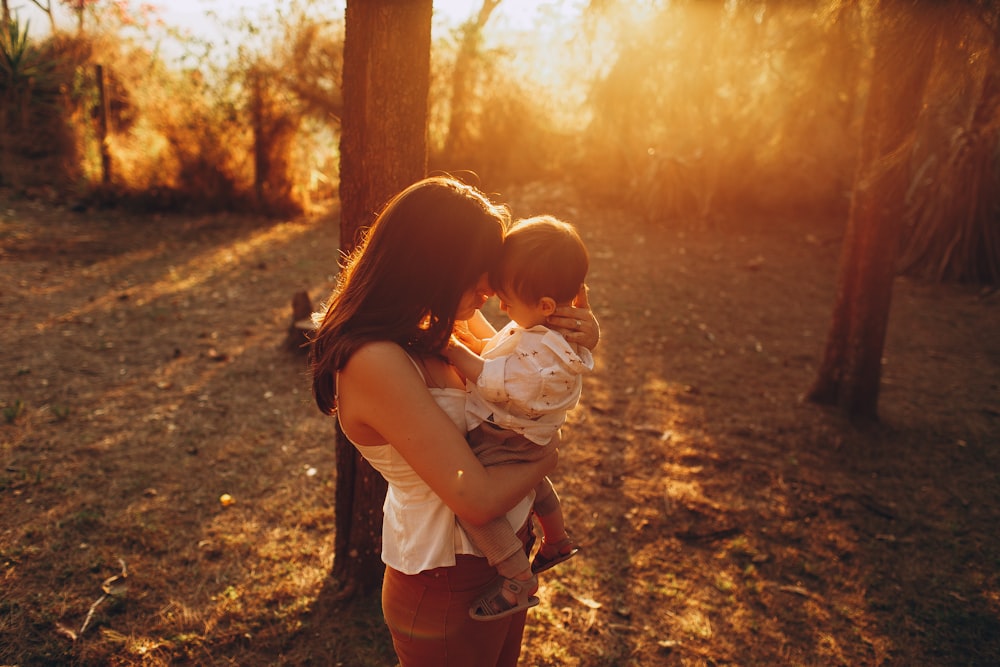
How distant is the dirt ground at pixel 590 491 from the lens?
2756 mm

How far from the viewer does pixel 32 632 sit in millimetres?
2504

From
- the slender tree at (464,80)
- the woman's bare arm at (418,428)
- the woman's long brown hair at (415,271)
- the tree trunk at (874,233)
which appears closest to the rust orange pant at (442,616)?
the woman's bare arm at (418,428)

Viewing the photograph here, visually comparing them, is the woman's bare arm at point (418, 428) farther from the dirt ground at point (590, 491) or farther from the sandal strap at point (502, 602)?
the dirt ground at point (590, 491)

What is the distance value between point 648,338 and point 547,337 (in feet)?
16.5

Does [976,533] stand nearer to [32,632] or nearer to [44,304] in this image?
[32,632]

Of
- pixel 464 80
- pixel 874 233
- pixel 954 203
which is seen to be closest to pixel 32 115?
pixel 464 80

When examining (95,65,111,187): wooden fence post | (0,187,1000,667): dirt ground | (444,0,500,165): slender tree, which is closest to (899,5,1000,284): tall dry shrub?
(0,187,1000,667): dirt ground

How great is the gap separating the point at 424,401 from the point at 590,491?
9.05ft

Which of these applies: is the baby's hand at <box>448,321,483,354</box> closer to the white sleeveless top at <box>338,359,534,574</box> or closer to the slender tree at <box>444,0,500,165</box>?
the white sleeveless top at <box>338,359,534,574</box>

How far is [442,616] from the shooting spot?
4.92 ft

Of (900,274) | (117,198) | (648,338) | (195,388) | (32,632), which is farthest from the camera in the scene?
(117,198)

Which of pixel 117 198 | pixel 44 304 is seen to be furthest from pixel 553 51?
pixel 44 304

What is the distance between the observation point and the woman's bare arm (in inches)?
53.0

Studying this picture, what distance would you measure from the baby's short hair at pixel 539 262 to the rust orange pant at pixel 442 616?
63 cm
